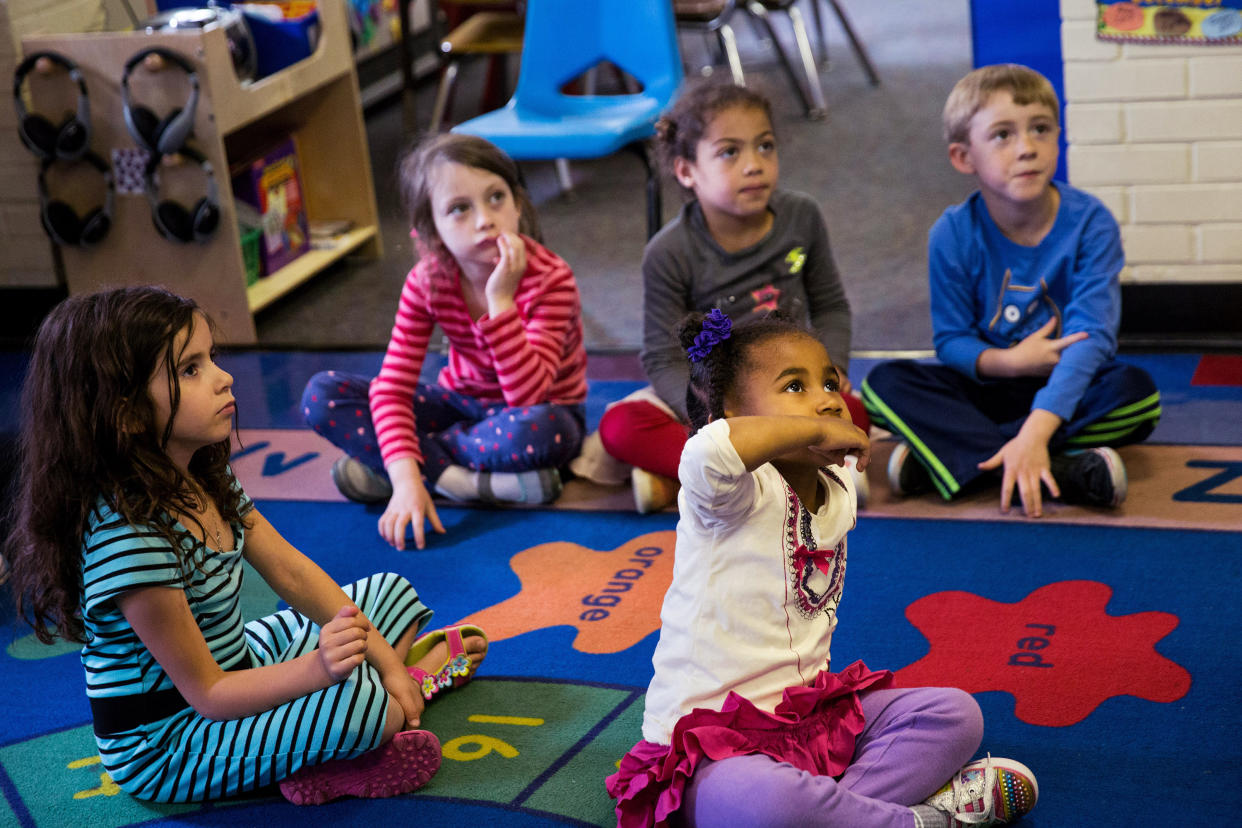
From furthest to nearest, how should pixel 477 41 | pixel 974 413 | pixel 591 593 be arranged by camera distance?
pixel 477 41 < pixel 974 413 < pixel 591 593

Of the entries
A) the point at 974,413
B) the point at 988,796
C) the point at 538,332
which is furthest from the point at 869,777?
the point at 538,332

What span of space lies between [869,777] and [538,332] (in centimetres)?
102

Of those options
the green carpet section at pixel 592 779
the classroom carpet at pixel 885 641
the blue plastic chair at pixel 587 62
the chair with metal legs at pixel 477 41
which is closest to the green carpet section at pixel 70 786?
the classroom carpet at pixel 885 641

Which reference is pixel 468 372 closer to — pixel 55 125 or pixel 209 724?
pixel 209 724

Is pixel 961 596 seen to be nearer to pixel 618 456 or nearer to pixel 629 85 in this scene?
pixel 618 456

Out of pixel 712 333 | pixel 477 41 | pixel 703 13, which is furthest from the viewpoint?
pixel 703 13

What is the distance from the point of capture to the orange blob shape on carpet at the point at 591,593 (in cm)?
161

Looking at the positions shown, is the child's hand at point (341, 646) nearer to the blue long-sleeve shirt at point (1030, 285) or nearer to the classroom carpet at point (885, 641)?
the classroom carpet at point (885, 641)

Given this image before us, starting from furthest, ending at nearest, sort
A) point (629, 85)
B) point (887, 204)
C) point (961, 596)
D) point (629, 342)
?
point (629, 85) < point (887, 204) < point (629, 342) < point (961, 596)

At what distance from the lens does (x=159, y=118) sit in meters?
2.70

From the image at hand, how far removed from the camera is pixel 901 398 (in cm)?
193

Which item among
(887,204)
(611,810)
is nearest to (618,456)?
(611,810)

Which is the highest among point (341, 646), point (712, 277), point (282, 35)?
point (282, 35)

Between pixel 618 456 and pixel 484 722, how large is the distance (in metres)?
0.65
